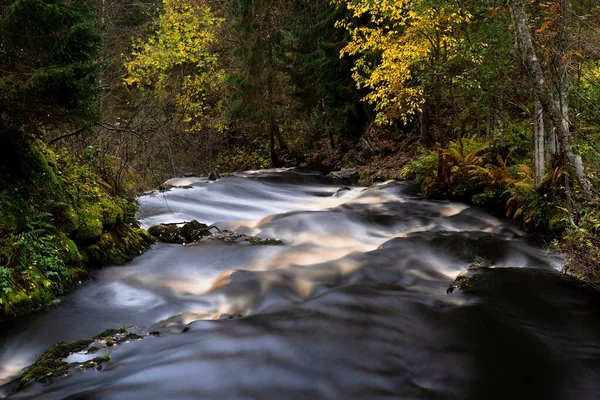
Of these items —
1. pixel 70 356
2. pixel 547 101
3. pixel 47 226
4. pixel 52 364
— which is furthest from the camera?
pixel 547 101

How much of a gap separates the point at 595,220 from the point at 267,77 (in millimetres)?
17977

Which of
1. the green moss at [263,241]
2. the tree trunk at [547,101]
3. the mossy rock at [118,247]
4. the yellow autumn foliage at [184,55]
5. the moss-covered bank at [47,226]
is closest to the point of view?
the moss-covered bank at [47,226]

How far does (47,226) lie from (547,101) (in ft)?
24.0

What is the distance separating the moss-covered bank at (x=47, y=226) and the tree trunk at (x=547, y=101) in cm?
699

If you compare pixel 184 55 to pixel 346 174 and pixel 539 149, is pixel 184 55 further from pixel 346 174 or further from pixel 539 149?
pixel 539 149

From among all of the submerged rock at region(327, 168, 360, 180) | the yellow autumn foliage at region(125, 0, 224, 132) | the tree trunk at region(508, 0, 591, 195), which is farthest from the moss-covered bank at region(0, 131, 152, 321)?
the yellow autumn foliage at region(125, 0, 224, 132)

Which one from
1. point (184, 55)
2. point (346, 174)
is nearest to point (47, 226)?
point (346, 174)

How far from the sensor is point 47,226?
581 cm

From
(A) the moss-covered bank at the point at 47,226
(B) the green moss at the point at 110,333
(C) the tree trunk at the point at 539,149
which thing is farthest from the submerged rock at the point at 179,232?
(C) the tree trunk at the point at 539,149

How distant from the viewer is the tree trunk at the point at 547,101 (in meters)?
6.58

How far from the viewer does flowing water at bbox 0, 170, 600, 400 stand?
12.9ft

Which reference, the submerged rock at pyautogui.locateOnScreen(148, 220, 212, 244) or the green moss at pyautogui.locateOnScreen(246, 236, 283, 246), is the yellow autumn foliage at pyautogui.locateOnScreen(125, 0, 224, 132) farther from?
the green moss at pyautogui.locateOnScreen(246, 236, 283, 246)

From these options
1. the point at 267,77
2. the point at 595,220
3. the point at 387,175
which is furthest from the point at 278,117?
the point at 595,220

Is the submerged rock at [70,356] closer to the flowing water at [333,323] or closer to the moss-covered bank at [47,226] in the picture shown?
the flowing water at [333,323]
